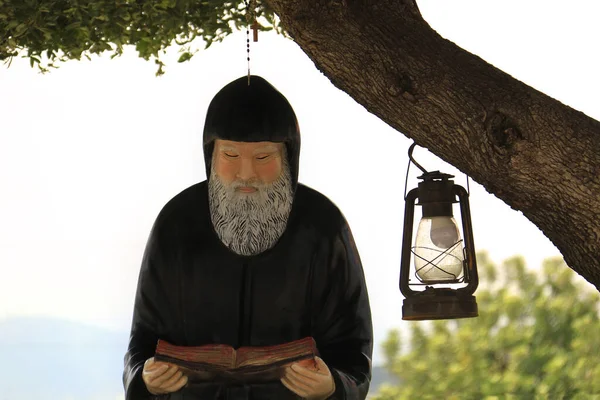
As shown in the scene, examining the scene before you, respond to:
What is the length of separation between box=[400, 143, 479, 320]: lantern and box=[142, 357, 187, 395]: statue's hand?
0.83 metres

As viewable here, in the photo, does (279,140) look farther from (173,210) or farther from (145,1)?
(145,1)

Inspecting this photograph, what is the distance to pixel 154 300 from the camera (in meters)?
3.86

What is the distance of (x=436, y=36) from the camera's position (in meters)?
4.14

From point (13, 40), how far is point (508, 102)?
210 centimetres

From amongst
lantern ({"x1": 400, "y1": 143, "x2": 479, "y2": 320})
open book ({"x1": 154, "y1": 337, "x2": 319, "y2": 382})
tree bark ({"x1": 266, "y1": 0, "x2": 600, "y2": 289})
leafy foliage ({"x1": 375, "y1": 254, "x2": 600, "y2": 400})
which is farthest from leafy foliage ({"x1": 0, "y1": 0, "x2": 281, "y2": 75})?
leafy foliage ({"x1": 375, "y1": 254, "x2": 600, "y2": 400})

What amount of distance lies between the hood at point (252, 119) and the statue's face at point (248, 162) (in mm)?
27

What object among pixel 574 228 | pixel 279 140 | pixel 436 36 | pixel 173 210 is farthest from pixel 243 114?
pixel 574 228

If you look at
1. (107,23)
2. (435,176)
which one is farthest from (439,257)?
(107,23)

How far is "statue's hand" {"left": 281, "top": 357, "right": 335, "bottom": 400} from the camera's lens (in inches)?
141

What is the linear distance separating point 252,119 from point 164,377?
0.86 metres

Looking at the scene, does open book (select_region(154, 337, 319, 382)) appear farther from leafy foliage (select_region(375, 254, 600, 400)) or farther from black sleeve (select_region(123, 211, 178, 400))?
leafy foliage (select_region(375, 254, 600, 400))

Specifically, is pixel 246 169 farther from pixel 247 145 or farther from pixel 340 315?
pixel 340 315

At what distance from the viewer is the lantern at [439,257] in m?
3.99

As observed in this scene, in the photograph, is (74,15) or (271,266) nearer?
(271,266)
